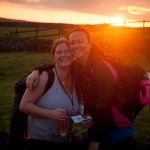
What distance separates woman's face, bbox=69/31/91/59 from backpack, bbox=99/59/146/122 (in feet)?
0.91

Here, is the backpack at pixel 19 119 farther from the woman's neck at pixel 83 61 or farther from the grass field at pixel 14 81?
the grass field at pixel 14 81

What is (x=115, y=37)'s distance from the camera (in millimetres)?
27062

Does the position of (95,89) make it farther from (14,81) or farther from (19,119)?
(14,81)

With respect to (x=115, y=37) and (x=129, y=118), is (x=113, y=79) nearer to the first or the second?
(x=129, y=118)

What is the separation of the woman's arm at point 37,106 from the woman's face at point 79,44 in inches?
14.4

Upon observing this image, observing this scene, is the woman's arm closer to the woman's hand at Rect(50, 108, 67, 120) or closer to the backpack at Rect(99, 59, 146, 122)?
the woman's hand at Rect(50, 108, 67, 120)

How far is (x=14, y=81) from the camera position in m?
13.6

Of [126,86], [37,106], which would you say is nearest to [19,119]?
[37,106]

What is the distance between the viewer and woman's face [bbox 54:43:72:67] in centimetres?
388

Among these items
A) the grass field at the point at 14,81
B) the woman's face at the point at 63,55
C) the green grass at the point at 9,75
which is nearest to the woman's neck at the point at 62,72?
the woman's face at the point at 63,55

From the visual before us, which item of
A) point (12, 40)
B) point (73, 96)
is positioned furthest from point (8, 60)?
point (73, 96)

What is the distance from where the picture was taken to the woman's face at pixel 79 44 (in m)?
3.72

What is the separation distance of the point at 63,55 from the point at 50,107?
1.66 feet

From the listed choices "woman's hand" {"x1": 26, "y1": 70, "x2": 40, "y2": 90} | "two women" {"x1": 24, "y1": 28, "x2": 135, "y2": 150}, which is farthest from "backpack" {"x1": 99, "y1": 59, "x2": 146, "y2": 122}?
"woman's hand" {"x1": 26, "y1": 70, "x2": 40, "y2": 90}
